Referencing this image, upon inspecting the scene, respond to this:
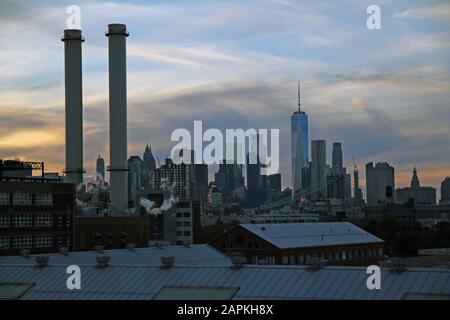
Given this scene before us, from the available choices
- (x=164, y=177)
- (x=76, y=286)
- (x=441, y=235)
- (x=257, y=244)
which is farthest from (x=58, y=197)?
(x=164, y=177)

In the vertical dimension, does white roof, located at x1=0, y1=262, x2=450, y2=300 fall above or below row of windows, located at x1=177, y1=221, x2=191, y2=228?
above

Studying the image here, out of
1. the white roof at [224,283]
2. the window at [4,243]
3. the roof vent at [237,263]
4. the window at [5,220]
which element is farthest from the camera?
the window at [5,220]

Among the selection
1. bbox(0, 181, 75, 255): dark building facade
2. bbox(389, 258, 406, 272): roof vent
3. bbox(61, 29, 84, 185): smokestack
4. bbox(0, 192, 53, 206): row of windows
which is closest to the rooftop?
bbox(0, 181, 75, 255): dark building facade

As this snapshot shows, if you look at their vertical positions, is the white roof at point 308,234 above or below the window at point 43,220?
below

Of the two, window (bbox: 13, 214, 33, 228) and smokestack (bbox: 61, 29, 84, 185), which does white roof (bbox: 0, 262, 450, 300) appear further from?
smokestack (bbox: 61, 29, 84, 185)

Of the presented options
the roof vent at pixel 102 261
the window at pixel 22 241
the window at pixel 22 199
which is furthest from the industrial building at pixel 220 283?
the window at pixel 22 199

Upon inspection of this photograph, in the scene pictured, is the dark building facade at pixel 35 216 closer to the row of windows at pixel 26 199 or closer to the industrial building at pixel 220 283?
the row of windows at pixel 26 199
